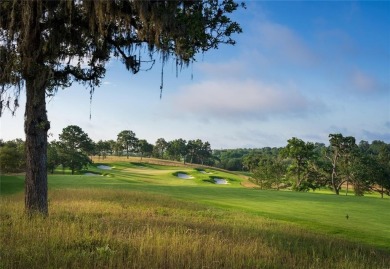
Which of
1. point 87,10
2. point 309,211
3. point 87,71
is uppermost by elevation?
point 87,10

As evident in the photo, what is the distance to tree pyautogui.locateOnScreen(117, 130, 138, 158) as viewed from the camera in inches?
5640

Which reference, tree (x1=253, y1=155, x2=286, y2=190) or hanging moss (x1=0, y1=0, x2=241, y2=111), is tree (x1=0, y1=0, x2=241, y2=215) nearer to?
hanging moss (x1=0, y1=0, x2=241, y2=111)

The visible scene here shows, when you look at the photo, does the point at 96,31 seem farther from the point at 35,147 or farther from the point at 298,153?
the point at 298,153

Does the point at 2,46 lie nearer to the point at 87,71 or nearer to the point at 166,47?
the point at 87,71

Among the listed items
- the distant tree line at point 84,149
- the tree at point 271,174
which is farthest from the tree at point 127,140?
the tree at point 271,174

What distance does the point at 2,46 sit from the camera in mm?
12117

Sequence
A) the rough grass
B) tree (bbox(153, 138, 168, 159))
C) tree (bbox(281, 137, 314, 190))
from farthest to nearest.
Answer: tree (bbox(153, 138, 168, 159)) → tree (bbox(281, 137, 314, 190)) → the rough grass

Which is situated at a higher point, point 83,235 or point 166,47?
point 166,47

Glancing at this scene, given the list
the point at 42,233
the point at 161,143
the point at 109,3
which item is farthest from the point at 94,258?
the point at 161,143

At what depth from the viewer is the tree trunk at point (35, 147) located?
1275 cm

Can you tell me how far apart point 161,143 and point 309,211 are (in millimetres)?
162130

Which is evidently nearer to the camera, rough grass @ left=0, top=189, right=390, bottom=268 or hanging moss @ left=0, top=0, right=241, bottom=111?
rough grass @ left=0, top=189, right=390, bottom=268

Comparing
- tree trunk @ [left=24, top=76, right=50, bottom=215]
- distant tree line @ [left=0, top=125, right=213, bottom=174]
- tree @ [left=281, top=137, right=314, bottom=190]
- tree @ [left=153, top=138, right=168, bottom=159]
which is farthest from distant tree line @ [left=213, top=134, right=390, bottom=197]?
tree @ [left=153, top=138, right=168, bottom=159]

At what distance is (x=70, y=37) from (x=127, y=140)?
133 metres
